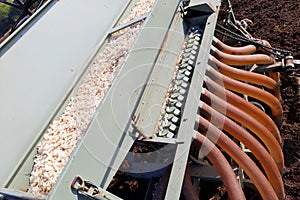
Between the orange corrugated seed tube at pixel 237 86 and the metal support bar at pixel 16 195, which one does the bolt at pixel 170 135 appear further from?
the metal support bar at pixel 16 195

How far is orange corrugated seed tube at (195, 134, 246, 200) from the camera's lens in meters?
2.23

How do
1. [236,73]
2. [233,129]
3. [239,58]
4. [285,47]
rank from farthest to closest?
[285,47]
[239,58]
[236,73]
[233,129]

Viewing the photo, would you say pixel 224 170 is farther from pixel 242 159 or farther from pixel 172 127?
pixel 172 127

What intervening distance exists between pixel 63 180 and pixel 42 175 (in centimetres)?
38

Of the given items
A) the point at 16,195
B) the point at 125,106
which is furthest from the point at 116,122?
the point at 16,195

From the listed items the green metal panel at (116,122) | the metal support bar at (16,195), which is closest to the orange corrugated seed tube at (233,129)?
the green metal panel at (116,122)

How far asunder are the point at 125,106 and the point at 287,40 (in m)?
3.22

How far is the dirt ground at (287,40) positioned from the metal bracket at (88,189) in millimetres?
2124

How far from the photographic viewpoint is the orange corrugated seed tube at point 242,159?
7.99 ft

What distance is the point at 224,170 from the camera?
2301 millimetres

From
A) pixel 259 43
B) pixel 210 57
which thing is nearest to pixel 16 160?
pixel 210 57

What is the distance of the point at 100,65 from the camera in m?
2.85

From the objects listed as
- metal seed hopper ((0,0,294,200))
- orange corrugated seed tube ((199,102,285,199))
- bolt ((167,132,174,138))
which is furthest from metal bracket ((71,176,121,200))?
orange corrugated seed tube ((199,102,285,199))

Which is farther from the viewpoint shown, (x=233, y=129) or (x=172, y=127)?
(x=233, y=129)
